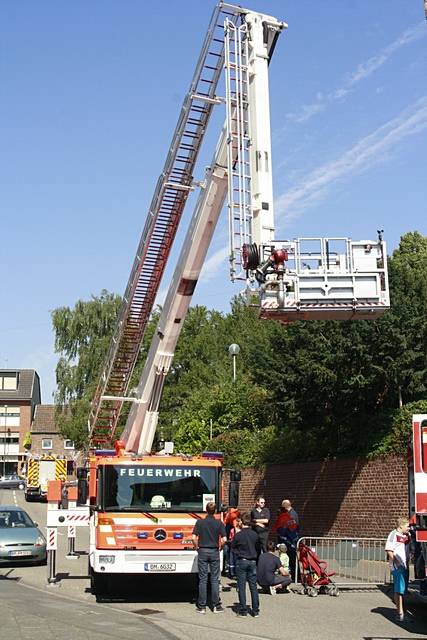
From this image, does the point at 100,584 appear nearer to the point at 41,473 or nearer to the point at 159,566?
the point at 159,566

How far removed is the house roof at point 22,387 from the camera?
350ft

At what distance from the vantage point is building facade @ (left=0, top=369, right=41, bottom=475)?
10412cm

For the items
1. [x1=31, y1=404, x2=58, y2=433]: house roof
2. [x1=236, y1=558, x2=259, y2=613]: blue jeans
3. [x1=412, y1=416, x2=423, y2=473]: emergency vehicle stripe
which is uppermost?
[x1=31, y1=404, x2=58, y2=433]: house roof

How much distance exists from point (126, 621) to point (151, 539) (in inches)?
68.4

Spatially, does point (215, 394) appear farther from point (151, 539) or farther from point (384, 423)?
point (151, 539)

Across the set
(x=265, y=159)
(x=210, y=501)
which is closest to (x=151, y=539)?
(x=210, y=501)

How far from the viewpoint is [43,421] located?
104938mm

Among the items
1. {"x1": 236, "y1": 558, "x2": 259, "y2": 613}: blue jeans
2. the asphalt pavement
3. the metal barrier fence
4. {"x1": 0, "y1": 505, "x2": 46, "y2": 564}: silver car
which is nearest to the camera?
the asphalt pavement

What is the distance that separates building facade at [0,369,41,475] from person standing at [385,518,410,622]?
9381 cm

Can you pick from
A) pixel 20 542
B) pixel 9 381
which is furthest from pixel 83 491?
pixel 9 381

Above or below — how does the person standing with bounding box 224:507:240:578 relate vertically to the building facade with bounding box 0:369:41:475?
below

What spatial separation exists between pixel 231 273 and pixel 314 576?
5.52 meters

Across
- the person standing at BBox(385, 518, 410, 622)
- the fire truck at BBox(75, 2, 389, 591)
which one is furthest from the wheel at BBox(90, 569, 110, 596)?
the person standing at BBox(385, 518, 410, 622)

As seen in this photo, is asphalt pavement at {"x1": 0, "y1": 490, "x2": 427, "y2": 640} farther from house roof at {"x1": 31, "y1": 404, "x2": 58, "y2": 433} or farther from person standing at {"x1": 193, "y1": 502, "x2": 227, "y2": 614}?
house roof at {"x1": 31, "y1": 404, "x2": 58, "y2": 433}
